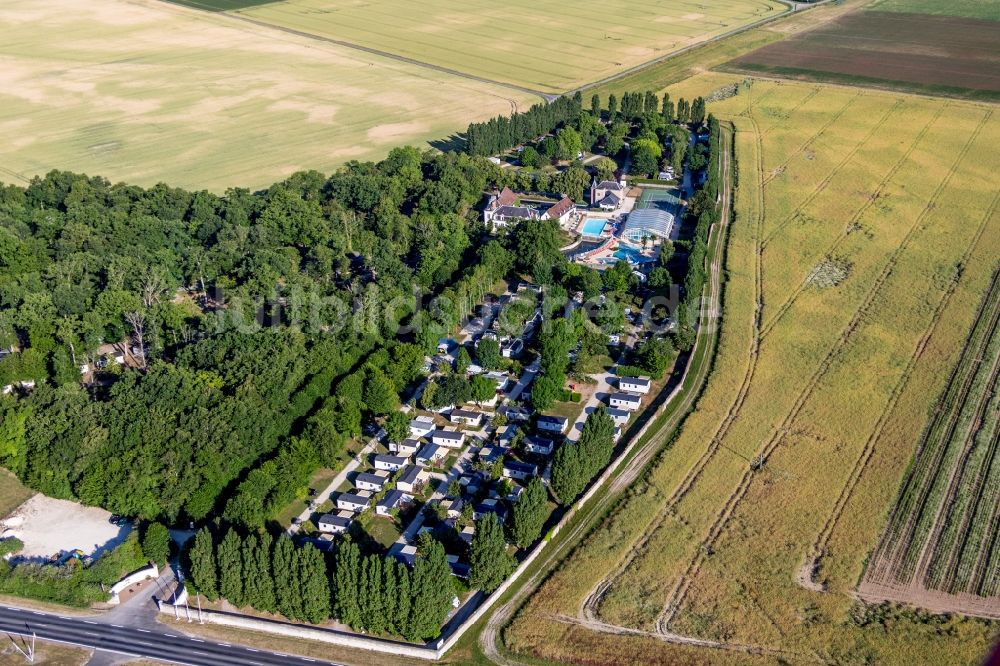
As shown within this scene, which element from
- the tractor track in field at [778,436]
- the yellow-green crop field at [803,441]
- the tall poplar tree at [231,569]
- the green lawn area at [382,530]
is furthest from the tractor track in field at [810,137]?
the tall poplar tree at [231,569]

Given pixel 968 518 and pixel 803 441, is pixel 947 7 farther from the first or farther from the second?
pixel 968 518

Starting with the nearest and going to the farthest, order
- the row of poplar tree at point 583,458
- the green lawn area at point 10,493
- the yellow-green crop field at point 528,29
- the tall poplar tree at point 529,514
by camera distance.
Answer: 1. the tall poplar tree at point 529,514
2. the row of poplar tree at point 583,458
3. the green lawn area at point 10,493
4. the yellow-green crop field at point 528,29

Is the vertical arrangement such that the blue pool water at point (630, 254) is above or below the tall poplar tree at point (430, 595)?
above

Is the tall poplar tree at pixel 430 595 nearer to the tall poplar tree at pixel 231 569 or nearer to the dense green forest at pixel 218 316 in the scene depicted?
the tall poplar tree at pixel 231 569

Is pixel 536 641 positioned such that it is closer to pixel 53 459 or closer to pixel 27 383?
pixel 53 459

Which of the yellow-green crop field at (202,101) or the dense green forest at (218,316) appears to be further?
the yellow-green crop field at (202,101)
